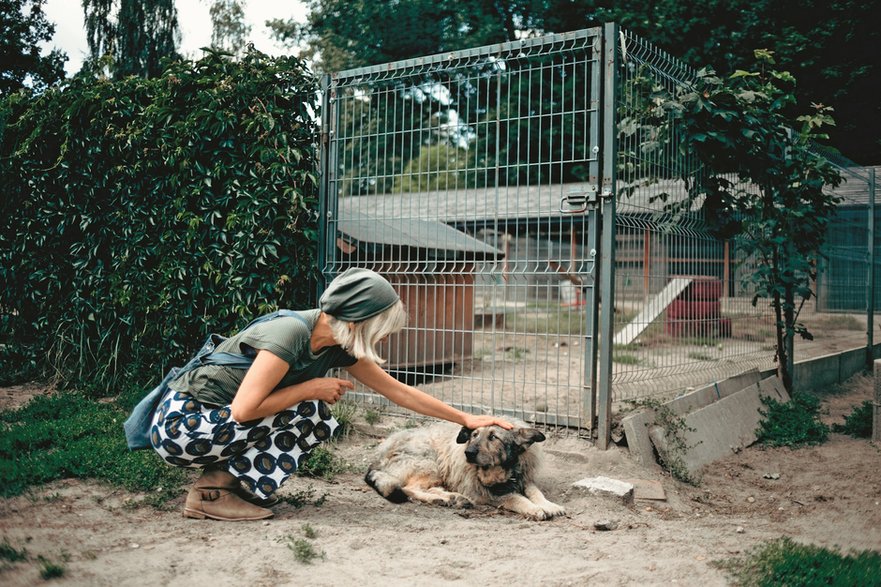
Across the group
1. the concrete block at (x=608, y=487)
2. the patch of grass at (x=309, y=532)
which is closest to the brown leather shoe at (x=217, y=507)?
the patch of grass at (x=309, y=532)

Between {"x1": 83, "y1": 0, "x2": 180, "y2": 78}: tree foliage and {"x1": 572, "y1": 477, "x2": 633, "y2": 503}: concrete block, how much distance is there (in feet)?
83.8

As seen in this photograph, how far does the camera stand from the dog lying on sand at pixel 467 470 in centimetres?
429

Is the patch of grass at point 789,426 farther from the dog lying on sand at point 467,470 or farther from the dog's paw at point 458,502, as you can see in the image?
the dog's paw at point 458,502

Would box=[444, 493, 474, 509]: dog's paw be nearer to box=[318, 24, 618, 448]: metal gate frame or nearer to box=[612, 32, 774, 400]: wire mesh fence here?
box=[318, 24, 618, 448]: metal gate frame

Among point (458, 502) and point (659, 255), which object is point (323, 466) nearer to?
point (458, 502)

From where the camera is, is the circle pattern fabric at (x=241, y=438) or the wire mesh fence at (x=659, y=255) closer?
the circle pattern fabric at (x=241, y=438)

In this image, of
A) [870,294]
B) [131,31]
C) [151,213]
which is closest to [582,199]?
[151,213]

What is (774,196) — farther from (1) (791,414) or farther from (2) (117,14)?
(2) (117,14)

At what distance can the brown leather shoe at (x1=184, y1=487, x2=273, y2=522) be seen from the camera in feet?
12.4

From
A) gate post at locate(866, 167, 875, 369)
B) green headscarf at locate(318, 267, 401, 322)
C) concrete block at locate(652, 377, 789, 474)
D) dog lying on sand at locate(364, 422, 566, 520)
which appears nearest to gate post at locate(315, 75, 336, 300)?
dog lying on sand at locate(364, 422, 566, 520)

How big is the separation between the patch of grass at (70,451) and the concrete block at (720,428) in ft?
12.2

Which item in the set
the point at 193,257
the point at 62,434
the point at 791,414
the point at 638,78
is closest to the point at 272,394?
the point at 62,434

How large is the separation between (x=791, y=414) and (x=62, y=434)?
21.6ft

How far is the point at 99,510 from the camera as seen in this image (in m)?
3.92
